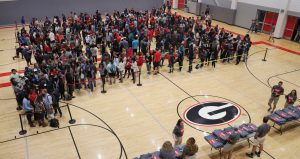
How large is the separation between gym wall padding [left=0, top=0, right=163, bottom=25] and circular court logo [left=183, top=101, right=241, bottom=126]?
23.8 metres

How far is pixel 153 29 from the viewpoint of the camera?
23.6 metres

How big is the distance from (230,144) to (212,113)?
3.63 meters

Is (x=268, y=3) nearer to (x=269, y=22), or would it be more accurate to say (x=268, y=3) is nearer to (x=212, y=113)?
(x=269, y=22)

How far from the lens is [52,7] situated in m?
30.3

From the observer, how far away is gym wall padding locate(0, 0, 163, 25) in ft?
91.3

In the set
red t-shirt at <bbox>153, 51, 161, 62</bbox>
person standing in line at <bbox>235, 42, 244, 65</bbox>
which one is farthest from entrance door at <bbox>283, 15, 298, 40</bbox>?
red t-shirt at <bbox>153, 51, 161, 62</bbox>

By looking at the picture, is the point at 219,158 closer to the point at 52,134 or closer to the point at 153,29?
the point at 52,134

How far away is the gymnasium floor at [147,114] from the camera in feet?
32.9

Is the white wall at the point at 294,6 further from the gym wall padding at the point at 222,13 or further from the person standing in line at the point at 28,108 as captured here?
the person standing in line at the point at 28,108

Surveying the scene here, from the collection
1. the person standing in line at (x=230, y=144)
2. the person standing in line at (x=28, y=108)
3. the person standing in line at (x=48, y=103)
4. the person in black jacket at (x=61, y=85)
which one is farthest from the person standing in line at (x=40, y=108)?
the person standing in line at (x=230, y=144)

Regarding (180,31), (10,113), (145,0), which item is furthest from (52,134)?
(145,0)

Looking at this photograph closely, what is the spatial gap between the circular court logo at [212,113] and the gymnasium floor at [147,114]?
31 cm

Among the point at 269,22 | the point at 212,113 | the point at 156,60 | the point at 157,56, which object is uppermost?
the point at 269,22

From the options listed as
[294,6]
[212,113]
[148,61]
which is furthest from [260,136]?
[294,6]
